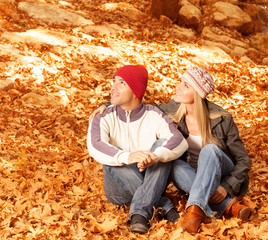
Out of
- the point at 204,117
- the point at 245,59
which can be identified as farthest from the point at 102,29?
the point at 204,117

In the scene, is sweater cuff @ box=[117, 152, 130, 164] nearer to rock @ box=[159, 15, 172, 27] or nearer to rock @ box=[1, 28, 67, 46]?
rock @ box=[1, 28, 67, 46]

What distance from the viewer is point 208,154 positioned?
3.26 m

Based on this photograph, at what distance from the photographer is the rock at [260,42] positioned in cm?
1023

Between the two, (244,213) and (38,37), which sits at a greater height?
(244,213)

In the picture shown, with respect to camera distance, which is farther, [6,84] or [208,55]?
[208,55]

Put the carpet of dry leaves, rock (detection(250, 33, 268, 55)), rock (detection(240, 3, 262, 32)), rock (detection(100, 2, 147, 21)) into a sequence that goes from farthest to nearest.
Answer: rock (detection(240, 3, 262, 32))
rock (detection(250, 33, 268, 55))
rock (detection(100, 2, 147, 21))
the carpet of dry leaves

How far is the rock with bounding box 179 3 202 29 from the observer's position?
32.8 feet

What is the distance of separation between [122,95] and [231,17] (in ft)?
26.9

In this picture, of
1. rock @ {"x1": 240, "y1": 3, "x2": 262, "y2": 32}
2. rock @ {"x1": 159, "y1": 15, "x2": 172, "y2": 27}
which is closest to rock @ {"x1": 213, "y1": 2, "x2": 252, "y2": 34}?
rock @ {"x1": 240, "y1": 3, "x2": 262, "y2": 32}

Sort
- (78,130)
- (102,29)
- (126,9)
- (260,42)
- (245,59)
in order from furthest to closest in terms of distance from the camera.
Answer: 1. (260,42)
2. (126,9)
3. (245,59)
4. (102,29)
5. (78,130)

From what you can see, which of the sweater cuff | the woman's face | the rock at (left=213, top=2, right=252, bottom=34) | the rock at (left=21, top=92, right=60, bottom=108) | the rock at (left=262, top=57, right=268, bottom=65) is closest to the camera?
the sweater cuff

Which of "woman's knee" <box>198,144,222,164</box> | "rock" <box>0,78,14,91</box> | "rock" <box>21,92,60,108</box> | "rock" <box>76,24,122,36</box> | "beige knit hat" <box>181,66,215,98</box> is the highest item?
"beige knit hat" <box>181,66,215,98</box>

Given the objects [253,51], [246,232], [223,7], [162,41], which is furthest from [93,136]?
[223,7]

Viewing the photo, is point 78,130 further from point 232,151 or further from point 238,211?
point 238,211
